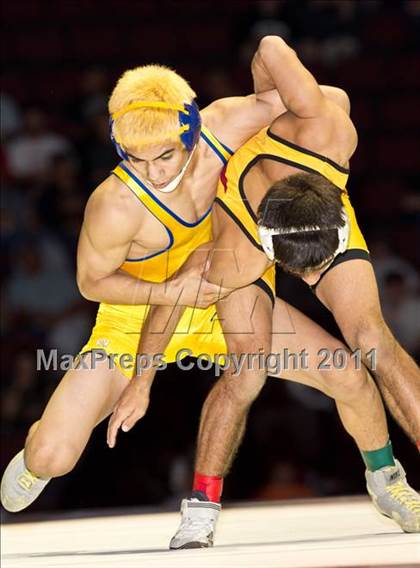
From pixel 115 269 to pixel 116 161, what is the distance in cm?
302

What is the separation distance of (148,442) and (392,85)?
298 centimetres

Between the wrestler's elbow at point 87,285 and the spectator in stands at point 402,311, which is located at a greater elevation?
the wrestler's elbow at point 87,285

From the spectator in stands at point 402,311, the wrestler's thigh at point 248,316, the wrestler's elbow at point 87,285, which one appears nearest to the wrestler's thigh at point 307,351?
the wrestler's thigh at point 248,316

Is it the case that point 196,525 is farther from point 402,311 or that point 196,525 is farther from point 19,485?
point 402,311

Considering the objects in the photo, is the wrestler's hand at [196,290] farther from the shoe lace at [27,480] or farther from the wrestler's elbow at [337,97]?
the shoe lace at [27,480]

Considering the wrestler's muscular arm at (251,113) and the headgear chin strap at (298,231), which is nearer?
the headgear chin strap at (298,231)

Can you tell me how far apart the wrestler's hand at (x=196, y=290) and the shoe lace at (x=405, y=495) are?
0.86 m

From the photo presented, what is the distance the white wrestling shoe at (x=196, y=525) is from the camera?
336 cm

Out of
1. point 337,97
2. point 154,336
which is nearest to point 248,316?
point 154,336

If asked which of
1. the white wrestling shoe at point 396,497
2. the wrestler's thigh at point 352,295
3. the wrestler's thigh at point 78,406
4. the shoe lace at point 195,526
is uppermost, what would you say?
the wrestler's thigh at point 352,295

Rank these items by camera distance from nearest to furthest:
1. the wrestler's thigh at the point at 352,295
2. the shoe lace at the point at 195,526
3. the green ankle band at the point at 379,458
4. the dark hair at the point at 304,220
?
1. the dark hair at the point at 304,220
2. the wrestler's thigh at the point at 352,295
3. the shoe lace at the point at 195,526
4. the green ankle band at the point at 379,458

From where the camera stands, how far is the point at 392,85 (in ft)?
23.6

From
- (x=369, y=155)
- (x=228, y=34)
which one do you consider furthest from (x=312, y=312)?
(x=228, y=34)

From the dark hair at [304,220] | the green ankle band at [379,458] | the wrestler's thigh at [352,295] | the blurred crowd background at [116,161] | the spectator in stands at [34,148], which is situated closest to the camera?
the dark hair at [304,220]
